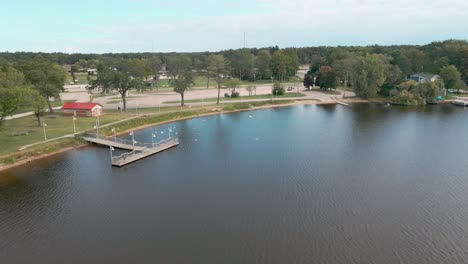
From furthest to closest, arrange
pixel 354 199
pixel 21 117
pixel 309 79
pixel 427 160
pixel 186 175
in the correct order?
pixel 309 79, pixel 21 117, pixel 427 160, pixel 186 175, pixel 354 199

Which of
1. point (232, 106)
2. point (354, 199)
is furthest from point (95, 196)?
point (232, 106)

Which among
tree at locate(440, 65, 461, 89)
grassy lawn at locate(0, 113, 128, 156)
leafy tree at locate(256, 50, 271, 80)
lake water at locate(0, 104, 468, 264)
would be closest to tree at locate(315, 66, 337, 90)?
tree at locate(440, 65, 461, 89)

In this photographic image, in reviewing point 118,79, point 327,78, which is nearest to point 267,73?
point 327,78

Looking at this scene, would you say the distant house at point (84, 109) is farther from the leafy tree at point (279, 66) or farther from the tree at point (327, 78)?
the leafy tree at point (279, 66)

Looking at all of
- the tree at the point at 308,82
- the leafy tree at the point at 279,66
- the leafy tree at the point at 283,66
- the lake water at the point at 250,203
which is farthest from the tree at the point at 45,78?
the leafy tree at the point at 283,66

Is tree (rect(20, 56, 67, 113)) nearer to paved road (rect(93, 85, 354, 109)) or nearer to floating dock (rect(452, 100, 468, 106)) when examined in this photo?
paved road (rect(93, 85, 354, 109))

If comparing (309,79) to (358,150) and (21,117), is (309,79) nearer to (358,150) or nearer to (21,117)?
(358,150)

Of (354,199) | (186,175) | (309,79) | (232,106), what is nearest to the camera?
(354,199)

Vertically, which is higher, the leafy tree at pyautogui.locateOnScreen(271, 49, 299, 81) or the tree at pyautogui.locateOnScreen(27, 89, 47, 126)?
the leafy tree at pyautogui.locateOnScreen(271, 49, 299, 81)
